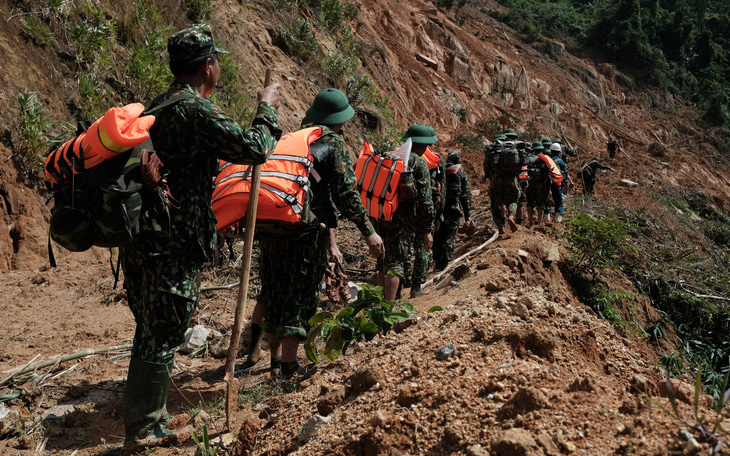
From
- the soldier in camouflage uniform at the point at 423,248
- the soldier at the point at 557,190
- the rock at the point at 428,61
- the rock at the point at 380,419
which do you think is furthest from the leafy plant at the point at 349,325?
the rock at the point at 428,61

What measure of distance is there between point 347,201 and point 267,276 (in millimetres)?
750

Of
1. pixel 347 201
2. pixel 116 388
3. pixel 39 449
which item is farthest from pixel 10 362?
pixel 347 201

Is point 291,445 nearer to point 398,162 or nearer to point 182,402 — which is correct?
point 182,402

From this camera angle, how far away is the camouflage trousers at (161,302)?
2773mm

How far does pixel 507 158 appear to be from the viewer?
8984 mm

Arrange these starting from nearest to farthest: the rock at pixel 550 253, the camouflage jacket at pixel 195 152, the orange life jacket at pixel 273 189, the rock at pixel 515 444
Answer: the rock at pixel 515 444 < the camouflage jacket at pixel 195 152 < the orange life jacket at pixel 273 189 < the rock at pixel 550 253

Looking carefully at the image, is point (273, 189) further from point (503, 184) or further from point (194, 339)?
point (503, 184)

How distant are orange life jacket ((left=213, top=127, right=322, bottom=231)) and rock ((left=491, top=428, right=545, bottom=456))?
182 centimetres

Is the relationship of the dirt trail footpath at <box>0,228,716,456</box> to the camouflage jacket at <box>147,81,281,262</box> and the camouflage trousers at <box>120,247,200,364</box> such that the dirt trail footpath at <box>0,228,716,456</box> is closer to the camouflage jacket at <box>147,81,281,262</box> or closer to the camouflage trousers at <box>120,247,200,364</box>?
the camouflage trousers at <box>120,247,200,364</box>

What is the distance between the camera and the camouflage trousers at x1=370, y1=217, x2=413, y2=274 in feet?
18.9

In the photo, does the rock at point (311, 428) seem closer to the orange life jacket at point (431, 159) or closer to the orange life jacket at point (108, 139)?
the orange life jacket at point (108, 139)

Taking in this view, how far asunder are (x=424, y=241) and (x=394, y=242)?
0.63m

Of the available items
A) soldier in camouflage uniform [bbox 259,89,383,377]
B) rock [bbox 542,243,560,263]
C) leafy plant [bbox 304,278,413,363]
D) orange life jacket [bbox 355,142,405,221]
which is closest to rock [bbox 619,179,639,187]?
rock [bbox 542,243,560,263]

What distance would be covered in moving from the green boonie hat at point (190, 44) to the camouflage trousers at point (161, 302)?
96cm
